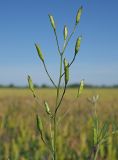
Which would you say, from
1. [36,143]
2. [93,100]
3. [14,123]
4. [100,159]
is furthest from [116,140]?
[93,100]

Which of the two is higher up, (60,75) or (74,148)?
(60,75)

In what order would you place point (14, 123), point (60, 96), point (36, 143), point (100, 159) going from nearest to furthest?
point (60, 96), point (100, 159), point (36, 143), point (14, 123)

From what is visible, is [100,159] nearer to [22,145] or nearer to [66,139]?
[66,139]

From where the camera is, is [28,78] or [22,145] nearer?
[28,78]

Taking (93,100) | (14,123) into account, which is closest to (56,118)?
(93,100)

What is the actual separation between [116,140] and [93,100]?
532 cm

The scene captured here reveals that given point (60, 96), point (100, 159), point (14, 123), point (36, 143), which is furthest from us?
point (14, 123)

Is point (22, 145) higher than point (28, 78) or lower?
lower

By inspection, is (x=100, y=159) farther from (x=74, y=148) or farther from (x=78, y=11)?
(x=78, y=11)

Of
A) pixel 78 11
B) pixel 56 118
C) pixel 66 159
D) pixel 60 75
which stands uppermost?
pixel 78 11

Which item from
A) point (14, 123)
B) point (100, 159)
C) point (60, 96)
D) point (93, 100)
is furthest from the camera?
point (14, 123)

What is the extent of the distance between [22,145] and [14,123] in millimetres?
2336

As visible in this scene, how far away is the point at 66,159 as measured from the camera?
5.87 m

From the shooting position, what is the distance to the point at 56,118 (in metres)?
1.00
